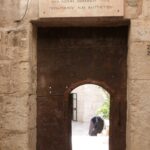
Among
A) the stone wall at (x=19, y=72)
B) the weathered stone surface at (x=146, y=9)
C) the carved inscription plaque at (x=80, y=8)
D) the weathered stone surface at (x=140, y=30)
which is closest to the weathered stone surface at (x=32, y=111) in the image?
the stone wall at (x=19, y=72)

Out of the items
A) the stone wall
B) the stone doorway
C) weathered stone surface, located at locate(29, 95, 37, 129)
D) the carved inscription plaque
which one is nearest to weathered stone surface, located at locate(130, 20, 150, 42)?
A: the stone wall

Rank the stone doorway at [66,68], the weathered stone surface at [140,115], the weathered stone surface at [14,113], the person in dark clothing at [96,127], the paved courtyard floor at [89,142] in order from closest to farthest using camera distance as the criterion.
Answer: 1. the weathered stone surface at [140,115]
2. the weathered stone surface at [14,113]
3. the stone doorway at [66,68]
4. the paved courtyard floor at [89,142]
5. the person in dark clothing at [96,127]

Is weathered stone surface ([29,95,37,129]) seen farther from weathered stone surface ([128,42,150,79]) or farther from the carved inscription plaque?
weathered stone surface ([128,42,150,79])

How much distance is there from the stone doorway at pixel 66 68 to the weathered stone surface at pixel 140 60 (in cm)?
33

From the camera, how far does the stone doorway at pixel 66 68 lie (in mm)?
3213

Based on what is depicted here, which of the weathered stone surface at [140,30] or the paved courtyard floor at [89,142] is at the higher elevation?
the weathered stone surface at [140,30]

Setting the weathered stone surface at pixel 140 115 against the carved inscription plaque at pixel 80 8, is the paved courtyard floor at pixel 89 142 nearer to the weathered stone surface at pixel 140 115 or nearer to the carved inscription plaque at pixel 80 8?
the weathered stone surface at pixel 140 115

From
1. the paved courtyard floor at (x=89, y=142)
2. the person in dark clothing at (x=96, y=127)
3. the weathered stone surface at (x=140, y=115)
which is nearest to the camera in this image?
the weathered stone surface at (x=140, y=115)

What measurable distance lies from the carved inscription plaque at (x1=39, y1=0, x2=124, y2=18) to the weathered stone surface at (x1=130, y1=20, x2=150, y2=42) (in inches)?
5.9

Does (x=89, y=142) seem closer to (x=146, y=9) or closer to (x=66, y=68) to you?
(x=66, y=68)

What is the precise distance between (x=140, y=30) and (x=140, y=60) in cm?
26

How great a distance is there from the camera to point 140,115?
286cm

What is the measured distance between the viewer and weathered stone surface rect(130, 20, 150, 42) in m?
2.87

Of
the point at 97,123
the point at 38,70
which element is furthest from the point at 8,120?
the point at 97,123
